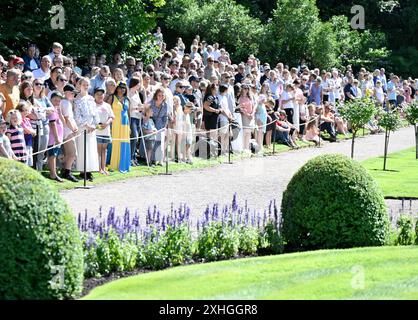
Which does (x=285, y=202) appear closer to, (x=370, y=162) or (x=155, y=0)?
(x=370, y=162)

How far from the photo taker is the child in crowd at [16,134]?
63.2ft

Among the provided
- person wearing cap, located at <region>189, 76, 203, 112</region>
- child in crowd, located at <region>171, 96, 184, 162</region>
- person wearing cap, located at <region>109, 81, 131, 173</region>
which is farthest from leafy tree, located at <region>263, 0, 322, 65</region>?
person wearing cap, located at <region>109, 81, 131, 173</region>

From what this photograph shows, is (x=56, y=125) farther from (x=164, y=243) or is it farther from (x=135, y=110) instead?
(x=164, y=243)

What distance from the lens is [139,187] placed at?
69.1ft

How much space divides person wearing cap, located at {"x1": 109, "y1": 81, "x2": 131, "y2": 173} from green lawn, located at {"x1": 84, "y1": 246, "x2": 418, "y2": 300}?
404 inches

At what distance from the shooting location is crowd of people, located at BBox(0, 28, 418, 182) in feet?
67.1

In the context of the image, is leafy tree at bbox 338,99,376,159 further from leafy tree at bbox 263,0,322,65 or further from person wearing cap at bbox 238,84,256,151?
leafy tree at bbox 263,0,322,65

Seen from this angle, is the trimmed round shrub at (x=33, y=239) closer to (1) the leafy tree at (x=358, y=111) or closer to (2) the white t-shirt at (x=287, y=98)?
(1) the leafy tree at (x=358, y=111)

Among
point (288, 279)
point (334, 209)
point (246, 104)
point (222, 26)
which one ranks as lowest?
point (288, 279)

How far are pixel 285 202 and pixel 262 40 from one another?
3259 cm

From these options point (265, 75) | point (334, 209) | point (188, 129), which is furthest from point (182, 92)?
point (334, 209)

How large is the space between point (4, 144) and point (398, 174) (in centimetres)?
1123

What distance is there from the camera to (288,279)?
11586 millimetres

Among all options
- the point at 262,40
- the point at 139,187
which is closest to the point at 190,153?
the point at 139,187
